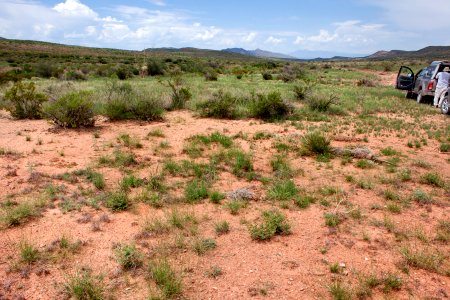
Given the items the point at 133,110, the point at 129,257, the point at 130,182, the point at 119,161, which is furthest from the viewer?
the point at 133,110

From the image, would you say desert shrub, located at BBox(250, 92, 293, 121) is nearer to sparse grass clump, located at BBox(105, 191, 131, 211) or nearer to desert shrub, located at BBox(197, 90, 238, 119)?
desert shrub, located at BBox(197, 90, 238, 119)

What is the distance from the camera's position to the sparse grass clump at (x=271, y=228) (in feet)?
14.6

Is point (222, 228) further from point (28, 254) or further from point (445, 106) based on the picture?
point (445, 106)

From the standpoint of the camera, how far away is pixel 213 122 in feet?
36.3

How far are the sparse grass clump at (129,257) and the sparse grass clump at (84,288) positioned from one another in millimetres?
345

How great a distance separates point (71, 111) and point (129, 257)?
703 centimetres

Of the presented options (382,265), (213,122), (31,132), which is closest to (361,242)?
(382,265)

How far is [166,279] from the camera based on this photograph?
3523 mm

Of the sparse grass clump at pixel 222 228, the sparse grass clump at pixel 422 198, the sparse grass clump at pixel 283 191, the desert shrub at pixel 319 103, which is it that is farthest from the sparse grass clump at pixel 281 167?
the desert shrub at pixel 319 103

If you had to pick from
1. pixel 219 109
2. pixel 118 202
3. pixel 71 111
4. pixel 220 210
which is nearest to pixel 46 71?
pixel 71 111

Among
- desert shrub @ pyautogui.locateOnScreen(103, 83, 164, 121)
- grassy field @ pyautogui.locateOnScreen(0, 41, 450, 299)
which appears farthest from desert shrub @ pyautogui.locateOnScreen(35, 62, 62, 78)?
grassy field @ pyautogui.locateOnScreen(0, 41, 450, 299)

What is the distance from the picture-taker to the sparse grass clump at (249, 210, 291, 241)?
14.6ft

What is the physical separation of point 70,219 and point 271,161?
149 inches

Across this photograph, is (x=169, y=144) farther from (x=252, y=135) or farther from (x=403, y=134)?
(x=403, y=134)
